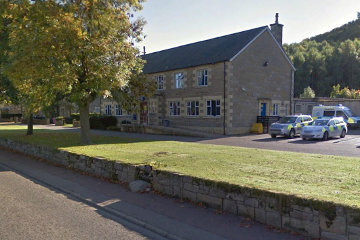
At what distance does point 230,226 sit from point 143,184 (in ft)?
10.3

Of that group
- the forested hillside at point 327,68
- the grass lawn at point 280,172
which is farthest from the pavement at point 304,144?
the forested hillside at point 327,68

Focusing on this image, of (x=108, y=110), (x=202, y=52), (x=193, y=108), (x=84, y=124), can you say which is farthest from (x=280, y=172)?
(x=108, y=110)

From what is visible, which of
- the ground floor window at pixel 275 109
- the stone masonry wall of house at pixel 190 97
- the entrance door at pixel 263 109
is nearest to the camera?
the stone masonry wall of house at pixel 190 97

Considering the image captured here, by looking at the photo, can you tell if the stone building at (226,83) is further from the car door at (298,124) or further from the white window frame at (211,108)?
the car door at (298,124)

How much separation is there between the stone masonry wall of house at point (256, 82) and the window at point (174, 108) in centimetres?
684

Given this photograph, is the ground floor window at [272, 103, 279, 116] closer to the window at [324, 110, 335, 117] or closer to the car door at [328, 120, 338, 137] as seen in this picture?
the window at [324, 110, 335, 117]

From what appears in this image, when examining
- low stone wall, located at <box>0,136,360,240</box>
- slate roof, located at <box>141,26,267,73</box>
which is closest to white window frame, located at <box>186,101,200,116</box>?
slate roof, located at <box>141,26,267,73</box>

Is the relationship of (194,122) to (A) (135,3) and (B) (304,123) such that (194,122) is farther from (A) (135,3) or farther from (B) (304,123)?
(A) (135,3)

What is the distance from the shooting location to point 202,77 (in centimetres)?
2767

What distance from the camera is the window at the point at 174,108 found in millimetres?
30422

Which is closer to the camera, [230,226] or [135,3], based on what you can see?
[230,226]

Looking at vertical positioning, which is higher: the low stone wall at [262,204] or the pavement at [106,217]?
the low stone wall at [262,204]

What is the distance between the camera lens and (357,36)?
8969cm

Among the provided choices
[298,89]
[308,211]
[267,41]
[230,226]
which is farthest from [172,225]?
[298,89]
